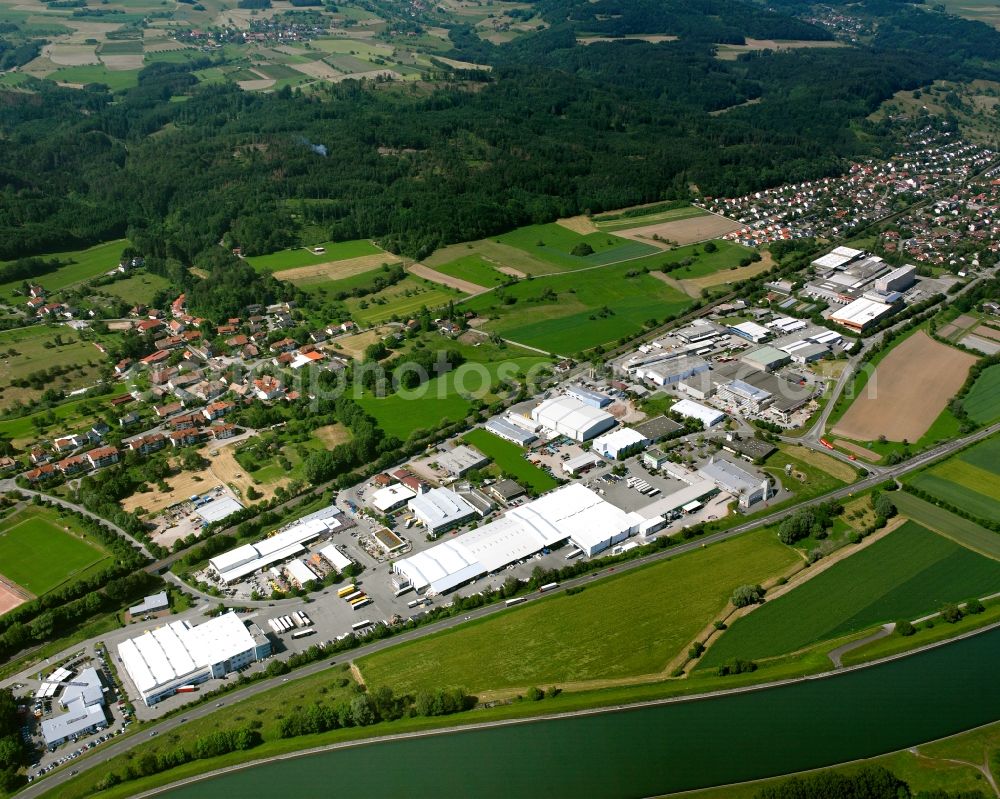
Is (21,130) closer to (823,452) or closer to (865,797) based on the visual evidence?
(823,452)

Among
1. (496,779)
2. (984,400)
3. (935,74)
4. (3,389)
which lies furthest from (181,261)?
(935,74)

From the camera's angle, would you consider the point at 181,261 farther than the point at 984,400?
Yes

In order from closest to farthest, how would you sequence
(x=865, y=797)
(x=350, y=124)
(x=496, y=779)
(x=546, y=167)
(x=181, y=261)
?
(x=865, y=797), (x=496, y=779), (x=181, y=261), (x=546, y=167), (x=350, y=124)

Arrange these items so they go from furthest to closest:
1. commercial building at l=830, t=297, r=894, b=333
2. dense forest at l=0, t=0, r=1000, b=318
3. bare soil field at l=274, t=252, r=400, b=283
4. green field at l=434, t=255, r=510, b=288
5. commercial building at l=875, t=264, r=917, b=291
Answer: dense forest at l=0, t=0, r=1000, b=318, bare soil field at l=274, t=252, r=400, b=283, green field at l=434, t=255, r=510, b=288, commercial building at l=875, t=264, r=917, b=291, commercial building at l=830, t=297, r=894, b=333

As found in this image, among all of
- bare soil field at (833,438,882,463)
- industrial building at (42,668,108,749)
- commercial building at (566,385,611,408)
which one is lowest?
industrial building at (42,668,108,749)

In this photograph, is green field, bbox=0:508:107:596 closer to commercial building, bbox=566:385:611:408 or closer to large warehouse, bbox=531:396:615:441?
large warehouse, bbox=531:396:615:441

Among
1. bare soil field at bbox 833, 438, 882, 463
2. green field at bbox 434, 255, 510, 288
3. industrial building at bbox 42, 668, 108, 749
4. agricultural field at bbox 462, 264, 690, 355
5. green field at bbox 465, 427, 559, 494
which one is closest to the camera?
industrial building at bbox 42, 668, 108, 749

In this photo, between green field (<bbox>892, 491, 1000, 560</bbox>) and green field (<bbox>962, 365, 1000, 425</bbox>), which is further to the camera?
green field (<bbox>962, 365, 1000, 425</bbox>)

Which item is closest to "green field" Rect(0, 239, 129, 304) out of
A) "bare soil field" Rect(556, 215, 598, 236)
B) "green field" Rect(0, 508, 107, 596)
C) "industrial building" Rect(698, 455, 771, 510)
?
"green field" Rect(0, 508, 107, 596)
